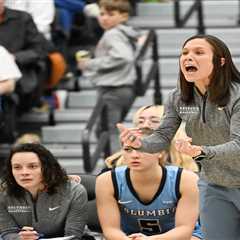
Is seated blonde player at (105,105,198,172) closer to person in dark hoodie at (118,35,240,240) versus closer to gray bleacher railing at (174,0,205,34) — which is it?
person in dark hoodie at (118,35,240,240)

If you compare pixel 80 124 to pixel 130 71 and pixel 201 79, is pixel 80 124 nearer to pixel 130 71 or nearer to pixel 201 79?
pixel 130 71

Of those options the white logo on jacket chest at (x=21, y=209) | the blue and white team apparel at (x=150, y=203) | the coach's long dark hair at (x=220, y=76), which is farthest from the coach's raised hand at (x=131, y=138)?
the white logo on jacket chest at (x=21, y=209)

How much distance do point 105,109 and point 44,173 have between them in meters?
2.79

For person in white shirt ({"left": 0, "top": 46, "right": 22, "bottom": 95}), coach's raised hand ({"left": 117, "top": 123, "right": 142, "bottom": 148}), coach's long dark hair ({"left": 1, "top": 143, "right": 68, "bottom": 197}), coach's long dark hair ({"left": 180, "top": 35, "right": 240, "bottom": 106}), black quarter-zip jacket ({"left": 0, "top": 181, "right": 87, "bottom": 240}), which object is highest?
coach's long dark hair ({"left": 180, "top": 35, "right": 240, "bottom": 106})

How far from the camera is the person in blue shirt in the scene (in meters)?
6.57

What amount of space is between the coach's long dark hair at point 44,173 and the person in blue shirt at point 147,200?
297 millimetres

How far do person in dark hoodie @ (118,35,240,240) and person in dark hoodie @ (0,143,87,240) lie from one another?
4.41ft

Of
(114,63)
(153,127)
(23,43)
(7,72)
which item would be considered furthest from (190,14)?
(153,127)

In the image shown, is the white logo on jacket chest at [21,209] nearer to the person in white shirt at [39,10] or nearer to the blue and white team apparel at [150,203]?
the blue and white team apparel at [150,203]

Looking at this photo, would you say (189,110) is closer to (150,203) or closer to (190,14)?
(150,203)

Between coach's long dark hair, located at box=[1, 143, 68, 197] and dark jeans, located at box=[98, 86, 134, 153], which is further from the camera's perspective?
dark jeans, located at box=[98, 86, 134, 153]

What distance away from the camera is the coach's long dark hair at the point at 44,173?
6.82 meters

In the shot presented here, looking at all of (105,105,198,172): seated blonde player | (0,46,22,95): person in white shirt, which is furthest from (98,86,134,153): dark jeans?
(105,105,198,172): seated blonde player

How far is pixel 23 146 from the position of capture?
6867 mm
